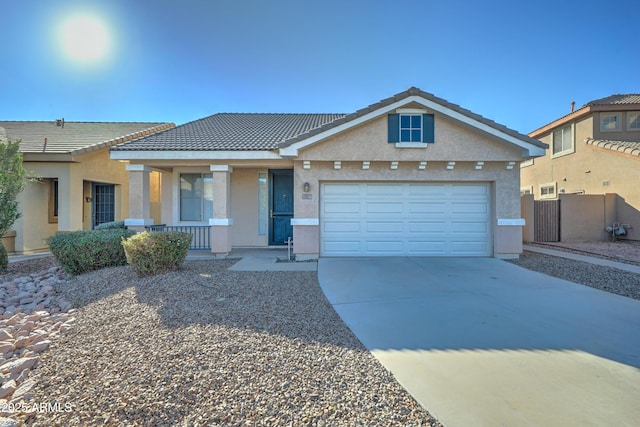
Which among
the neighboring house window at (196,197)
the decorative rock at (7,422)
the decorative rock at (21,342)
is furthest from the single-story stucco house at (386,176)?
the decorative rock at (7,422)

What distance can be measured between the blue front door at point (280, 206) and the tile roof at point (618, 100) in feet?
50.8

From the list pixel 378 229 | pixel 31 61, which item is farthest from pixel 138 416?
pixel 31 61

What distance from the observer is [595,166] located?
13.8m

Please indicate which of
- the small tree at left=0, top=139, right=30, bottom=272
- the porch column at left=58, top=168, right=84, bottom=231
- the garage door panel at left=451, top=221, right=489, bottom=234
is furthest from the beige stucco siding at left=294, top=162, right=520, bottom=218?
the porch column at left=58, top=168, right=84, bottom=231

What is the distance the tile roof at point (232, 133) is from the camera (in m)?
9.16

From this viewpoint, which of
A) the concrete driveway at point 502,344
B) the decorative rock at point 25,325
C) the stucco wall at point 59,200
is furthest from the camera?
the stucco wall at point 59,200

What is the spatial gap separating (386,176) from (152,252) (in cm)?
669

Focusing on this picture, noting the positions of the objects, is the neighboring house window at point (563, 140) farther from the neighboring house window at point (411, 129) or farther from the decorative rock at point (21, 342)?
the decorative rock at point (21, 342)

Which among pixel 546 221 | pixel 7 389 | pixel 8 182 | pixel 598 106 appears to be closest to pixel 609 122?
pixel 598 106

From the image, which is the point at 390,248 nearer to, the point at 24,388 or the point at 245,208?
the point at 245,208

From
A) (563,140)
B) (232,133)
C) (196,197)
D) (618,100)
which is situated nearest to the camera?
(232,133)

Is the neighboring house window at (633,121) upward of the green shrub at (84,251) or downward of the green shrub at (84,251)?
upward

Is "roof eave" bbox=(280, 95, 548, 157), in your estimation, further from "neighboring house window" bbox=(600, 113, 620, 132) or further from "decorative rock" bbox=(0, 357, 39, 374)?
"neighboring house window" bbox=(600, 113, 620, 132)

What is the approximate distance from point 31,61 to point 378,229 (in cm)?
A: 1401
